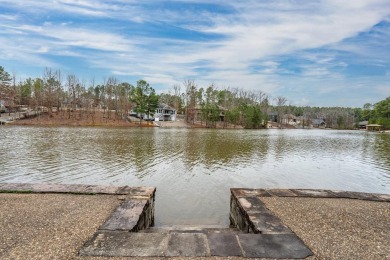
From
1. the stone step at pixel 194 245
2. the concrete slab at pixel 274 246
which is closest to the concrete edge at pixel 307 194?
the concrete slab at pixel 274 246

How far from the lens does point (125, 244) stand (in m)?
4.15

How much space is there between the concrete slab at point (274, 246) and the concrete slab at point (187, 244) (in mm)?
674

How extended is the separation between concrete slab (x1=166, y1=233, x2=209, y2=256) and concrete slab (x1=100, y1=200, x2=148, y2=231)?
0.92 meters

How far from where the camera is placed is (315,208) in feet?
20.1

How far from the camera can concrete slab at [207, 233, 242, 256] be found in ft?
13.0

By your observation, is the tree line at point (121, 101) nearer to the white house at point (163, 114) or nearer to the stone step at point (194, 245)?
the white house at point (163, 114)

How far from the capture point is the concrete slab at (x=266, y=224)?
480 centimetres

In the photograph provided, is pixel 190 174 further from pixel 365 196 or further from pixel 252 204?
pixel 365 196

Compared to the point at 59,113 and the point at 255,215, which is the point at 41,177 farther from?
the point at 59,113

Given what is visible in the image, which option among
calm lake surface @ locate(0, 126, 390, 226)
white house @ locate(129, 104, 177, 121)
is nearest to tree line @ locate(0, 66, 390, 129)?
white house @ locate(129, 104, 177, 121)

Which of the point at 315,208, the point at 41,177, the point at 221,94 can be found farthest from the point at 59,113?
→ the point at 315,208

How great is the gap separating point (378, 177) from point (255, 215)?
36.9ft

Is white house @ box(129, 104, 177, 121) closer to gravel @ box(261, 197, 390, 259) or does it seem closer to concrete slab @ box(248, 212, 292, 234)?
gravel @ box(261, 197, 390, 259)

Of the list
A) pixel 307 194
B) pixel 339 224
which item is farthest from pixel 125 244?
pixel 307 194
